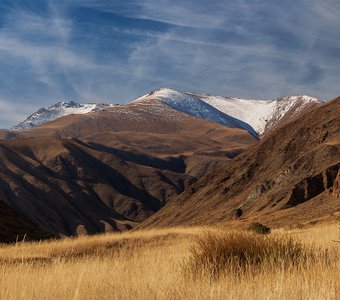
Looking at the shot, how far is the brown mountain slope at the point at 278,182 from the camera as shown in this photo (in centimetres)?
5606

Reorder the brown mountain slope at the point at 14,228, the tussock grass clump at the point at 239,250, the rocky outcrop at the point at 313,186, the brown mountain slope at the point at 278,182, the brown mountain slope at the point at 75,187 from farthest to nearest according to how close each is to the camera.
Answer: the brown mountain slope at the point at 75,187, the rocky outcrop at the point at 313,186, the brown mountain slope at the point at 278,182, the brown mountain slope at the point at 14,228, the tussock grass clump at the point at 239,250

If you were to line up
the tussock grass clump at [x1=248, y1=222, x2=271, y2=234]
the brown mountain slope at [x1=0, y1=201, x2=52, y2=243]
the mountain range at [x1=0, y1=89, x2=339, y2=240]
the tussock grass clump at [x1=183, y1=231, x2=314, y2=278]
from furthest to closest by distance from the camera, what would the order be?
the mountain range at [x1=0, y1=89, x2=339, y2=240], the brown mountain slope at [x1=0, y1=201, x2=52, y2=243], the tussock grass clump at [x1=248, y1=222, x2=271, y2=234], the tussock grass clump at [x1=183, y1=231, x2=314, y2=278]

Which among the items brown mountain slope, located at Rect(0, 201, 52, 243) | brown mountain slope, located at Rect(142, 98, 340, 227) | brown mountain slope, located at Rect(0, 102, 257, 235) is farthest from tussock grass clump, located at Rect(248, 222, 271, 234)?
brown mountain slope, located at Rect(0, 102, 257, 235)

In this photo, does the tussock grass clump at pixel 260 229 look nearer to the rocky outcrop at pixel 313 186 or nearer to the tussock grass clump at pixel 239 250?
the tussock grass clump at pixel 239 250

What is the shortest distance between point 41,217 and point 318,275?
388 ft

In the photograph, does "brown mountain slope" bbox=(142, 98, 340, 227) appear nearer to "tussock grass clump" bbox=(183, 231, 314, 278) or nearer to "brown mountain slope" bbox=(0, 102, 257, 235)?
"brown mountain slope" bbox=(0, 102, 257, 235)

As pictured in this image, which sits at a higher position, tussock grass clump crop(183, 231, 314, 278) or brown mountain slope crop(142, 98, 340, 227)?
brown mountain slope crop(142, 98, 340, 227)

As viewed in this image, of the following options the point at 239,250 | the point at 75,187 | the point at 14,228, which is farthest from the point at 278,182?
the point at 75,187

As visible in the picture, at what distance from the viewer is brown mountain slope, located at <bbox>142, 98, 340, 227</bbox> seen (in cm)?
5606

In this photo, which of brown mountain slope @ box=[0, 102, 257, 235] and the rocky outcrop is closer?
the rocky outcrop

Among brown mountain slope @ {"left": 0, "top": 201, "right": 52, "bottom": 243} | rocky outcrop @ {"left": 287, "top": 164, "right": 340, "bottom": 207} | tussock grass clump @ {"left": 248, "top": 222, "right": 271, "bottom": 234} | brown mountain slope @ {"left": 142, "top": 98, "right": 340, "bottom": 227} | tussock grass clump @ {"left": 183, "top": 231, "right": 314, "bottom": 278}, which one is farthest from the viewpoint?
rocky outcrop @ {"left": 287, "top": 164, "right": 340, "bottom": 207}

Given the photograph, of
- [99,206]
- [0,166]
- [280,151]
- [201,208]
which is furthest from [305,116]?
[0,166]

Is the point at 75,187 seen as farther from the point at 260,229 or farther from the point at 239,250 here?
the point at 239,250

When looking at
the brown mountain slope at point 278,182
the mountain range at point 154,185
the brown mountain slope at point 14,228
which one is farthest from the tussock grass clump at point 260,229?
the brown mountain slope at point 278,182
